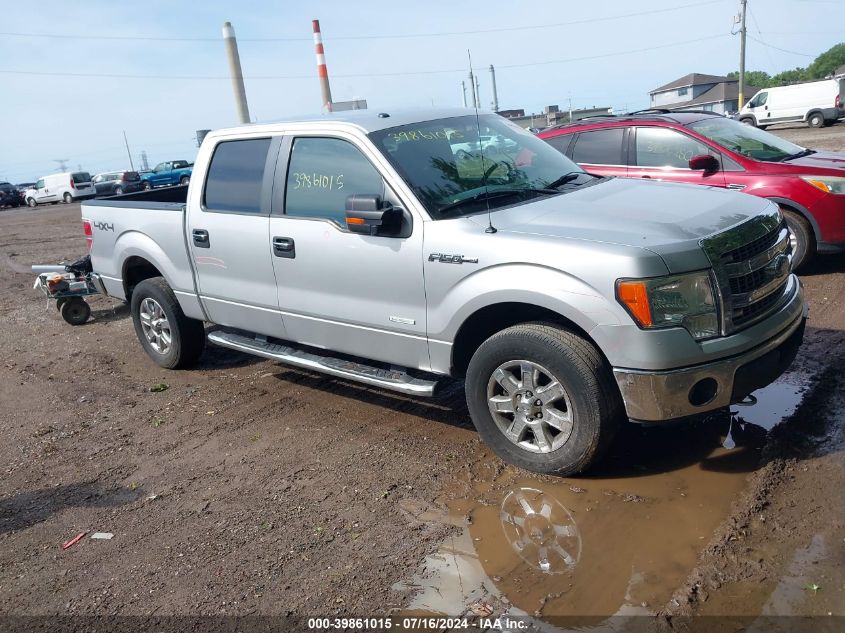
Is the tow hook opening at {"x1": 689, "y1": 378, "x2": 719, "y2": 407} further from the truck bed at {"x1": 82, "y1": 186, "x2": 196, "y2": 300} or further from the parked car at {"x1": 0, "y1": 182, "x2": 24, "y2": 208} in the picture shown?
the parked car at {"x1": 0, "y1": 182, "x2": 24, "y2": 208}

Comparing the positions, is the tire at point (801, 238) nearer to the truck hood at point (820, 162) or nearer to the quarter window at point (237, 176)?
the truck hood at point (820, 162)

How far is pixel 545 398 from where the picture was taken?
3.93 m

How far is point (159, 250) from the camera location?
20.3ft

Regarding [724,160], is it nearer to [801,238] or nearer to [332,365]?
[801,238]

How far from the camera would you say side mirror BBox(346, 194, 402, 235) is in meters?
4.25

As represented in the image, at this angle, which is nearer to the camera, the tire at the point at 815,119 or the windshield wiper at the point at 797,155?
the windshield wiper at the point at 797,155

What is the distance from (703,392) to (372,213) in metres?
2.08

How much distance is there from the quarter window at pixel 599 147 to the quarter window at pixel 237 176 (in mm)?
4537

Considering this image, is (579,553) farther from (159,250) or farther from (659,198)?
(159,250)

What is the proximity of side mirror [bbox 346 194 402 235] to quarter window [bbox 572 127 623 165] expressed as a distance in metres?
4.84

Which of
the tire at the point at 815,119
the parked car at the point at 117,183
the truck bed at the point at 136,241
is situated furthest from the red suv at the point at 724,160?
the parked car at the point at 117,183

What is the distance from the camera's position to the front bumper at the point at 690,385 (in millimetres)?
3547

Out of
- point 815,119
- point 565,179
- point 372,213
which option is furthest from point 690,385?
point 815,119

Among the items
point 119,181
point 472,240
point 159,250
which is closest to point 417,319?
point 472,240
